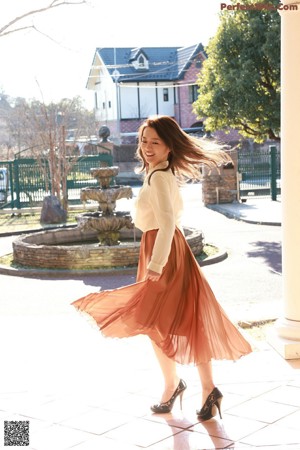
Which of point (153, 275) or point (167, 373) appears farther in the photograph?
point (167, 373)

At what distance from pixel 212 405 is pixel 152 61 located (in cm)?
4795

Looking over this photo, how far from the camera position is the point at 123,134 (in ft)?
160

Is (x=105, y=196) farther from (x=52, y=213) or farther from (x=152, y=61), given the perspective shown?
(x=152, y=61)

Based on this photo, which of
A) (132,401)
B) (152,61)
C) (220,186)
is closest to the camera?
(132,401)

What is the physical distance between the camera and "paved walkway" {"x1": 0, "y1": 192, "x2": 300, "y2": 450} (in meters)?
4.38

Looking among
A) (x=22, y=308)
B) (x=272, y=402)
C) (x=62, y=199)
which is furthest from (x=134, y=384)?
(x=62, y=199)

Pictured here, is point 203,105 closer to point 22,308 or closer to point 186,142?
point 22,308

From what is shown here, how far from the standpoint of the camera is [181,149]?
192 inches

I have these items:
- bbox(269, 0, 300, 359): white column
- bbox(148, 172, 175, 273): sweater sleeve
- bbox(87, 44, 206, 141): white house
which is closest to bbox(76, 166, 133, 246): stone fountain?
bbox(269, 0, 300, 359): white column

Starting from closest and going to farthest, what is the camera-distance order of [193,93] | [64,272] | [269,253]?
[64,272], [269,253], [193,93]

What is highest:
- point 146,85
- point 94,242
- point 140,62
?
point 140,62

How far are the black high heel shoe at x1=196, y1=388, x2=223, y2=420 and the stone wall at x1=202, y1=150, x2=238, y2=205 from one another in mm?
19522

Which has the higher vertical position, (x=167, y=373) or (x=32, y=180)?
(x=32, y=180)

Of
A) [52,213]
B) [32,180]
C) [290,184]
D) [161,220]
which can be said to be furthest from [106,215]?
[32,180]
